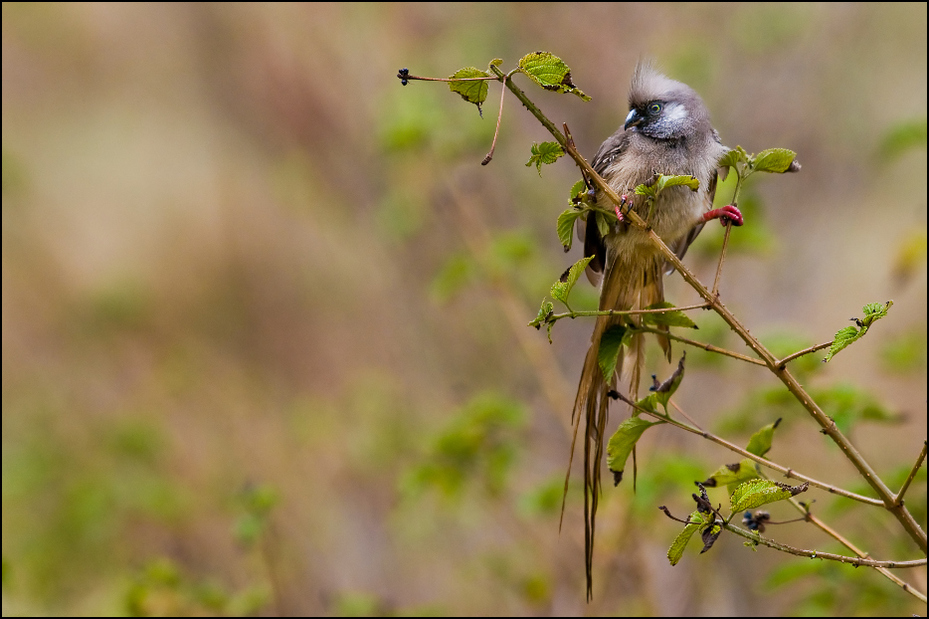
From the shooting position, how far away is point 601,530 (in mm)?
2869

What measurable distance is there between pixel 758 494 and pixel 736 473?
0.21 m

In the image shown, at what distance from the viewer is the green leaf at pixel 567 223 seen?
1.37 metres

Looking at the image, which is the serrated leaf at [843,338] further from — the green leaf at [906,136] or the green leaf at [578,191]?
the green leaf at [906,136]

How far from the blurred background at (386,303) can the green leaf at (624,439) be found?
624mm

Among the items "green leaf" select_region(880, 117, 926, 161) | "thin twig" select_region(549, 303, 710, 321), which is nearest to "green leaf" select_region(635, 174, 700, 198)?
"thin twig" select_region(549, 303, 710, 321)

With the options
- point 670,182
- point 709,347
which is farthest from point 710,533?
point 670,182

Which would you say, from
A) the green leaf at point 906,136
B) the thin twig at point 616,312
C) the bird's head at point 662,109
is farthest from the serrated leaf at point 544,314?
the green leaf at point 906,136

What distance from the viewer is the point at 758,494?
3.72 ft

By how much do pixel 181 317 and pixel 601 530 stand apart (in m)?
4.09

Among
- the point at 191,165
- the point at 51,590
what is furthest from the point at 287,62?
the point at 51,590

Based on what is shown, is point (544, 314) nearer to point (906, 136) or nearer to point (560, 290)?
point (560, 290)

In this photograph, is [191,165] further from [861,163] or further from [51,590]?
[861,163]

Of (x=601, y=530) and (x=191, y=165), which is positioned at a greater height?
(x=191, y=165)

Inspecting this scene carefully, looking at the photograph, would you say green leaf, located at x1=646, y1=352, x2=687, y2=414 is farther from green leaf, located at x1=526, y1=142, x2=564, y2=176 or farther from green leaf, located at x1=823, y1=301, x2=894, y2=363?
green leaf, located at x1=526, y1=142, x2=564, y2=176
